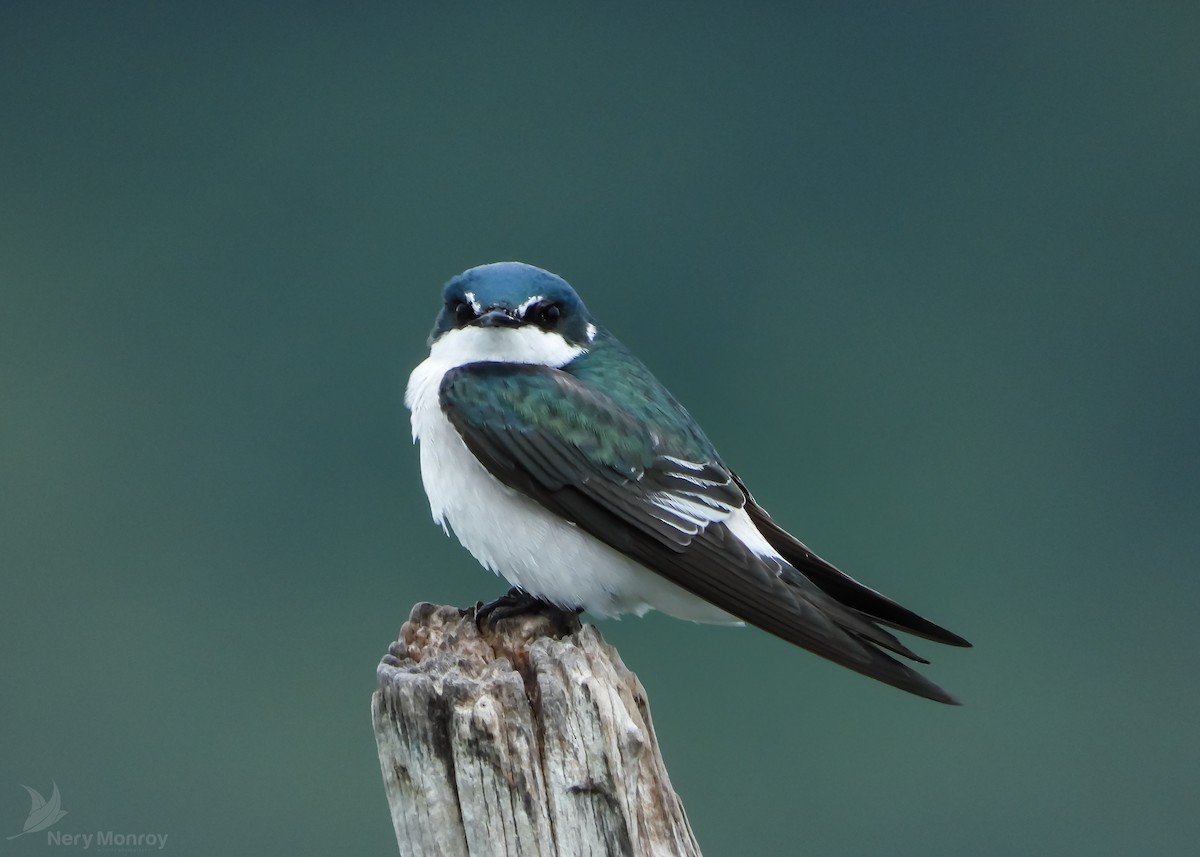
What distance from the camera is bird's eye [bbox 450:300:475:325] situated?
228 centimetres

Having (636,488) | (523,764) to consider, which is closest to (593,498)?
(636,488)

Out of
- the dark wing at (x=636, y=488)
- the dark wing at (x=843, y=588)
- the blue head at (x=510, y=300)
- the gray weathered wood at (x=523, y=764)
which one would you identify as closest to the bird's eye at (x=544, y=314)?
the blue head at (x=510, y=300)

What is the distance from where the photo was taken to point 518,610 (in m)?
2.09

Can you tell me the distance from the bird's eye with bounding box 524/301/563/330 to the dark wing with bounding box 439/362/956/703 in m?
0.12

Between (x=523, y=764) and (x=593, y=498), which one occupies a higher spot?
(x=593, y=498)

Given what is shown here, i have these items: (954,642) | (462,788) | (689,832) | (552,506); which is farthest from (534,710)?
(954,642)

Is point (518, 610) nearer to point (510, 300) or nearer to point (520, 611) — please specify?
point (520, 611)

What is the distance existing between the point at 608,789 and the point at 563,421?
0.70 meters

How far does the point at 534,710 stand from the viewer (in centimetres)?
165

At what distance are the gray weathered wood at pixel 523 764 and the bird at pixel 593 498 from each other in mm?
376

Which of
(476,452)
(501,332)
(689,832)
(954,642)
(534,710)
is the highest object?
(501,332)

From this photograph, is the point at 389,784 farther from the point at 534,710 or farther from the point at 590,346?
the point at 590,346

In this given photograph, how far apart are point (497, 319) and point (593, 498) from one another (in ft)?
1.14

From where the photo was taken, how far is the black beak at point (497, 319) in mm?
2246
